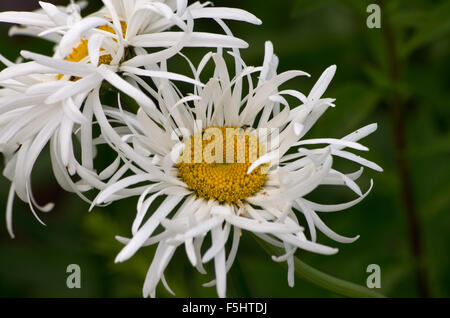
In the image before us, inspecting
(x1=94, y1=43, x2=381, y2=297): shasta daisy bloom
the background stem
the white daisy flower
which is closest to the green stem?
(x1=94, y1=43, x2=381, y2=297): shasta daisy bloom

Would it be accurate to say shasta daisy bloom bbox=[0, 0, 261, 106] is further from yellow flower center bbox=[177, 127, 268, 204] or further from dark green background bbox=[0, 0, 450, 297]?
dark green background bbox=[0, 0, 450, 297]

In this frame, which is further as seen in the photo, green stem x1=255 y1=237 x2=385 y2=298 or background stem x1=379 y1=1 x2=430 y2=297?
background stem x1=379 y1=1 x2=430 y2=297

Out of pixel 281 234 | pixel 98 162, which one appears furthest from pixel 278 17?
pixel 281 234

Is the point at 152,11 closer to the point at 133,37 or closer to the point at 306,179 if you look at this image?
the point at 133,37

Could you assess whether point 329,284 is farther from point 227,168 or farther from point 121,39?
point 121,39

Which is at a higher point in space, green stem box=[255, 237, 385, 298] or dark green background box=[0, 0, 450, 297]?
dark green background box=[0, 0, 450, 297]

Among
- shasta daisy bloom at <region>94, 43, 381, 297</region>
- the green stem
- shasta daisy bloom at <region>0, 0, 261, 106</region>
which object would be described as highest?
shasta daisy bloom at <region>0, 0, 261, 106</region>

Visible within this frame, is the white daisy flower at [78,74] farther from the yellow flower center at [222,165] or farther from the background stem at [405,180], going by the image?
the background stem at [405,180]
